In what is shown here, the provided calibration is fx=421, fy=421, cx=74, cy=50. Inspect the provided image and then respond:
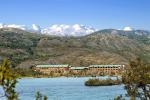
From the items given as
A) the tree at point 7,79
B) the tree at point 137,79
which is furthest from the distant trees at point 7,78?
the tree at point 137,79

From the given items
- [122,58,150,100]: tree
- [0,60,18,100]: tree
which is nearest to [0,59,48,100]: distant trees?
[0,60,18,100]: tree

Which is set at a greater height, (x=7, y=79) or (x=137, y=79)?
(x=7, y=79)

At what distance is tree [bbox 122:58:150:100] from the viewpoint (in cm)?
7294

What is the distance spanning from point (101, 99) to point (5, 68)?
107 meters

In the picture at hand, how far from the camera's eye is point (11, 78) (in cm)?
4103

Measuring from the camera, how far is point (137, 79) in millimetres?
73312

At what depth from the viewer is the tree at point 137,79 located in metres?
72.9

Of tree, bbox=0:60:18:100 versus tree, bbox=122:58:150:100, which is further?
tree, bbox=122:58:150:100

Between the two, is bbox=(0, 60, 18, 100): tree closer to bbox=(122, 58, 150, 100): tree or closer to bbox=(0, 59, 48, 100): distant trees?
bbox=(0, 59, 48, 100): distant trees

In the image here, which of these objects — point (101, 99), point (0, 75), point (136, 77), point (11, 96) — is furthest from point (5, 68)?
point (101, 99)

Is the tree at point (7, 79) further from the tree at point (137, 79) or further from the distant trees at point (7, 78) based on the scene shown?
the tree at point (137, 79)

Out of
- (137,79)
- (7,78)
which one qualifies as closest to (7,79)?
(7,78)

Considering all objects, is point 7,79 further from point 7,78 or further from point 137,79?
point 137,79

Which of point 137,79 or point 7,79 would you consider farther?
point 137,79
